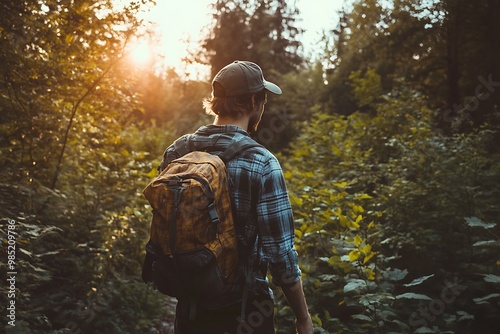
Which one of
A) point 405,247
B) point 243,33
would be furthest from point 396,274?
point 243,33

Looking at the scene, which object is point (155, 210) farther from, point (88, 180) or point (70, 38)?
point (88, 180)

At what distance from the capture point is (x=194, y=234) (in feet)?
5.35

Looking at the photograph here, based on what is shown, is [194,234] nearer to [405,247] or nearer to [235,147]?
[235,147]

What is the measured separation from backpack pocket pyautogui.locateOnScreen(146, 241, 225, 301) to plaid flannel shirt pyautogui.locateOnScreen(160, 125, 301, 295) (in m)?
0.23

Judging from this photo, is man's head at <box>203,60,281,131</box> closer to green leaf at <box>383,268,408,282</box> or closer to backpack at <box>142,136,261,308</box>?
backpack at <box>142,136,261,308</box>

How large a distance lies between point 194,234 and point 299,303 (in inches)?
23.5

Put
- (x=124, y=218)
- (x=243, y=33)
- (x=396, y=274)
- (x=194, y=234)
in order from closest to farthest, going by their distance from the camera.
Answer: (x=194, y=234)
(x=396, y=274)
(x=124, y=218)
(x=243, y=33)

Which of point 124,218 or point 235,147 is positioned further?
point 124,218

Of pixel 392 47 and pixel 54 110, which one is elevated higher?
pixel 392 47

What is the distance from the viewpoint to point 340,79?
2030 centimetres

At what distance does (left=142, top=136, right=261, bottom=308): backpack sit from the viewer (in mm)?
1632

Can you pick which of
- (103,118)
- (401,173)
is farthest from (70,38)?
(401,173)

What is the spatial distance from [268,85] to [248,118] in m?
0.21

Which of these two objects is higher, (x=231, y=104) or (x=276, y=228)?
(x=231, y=104)
